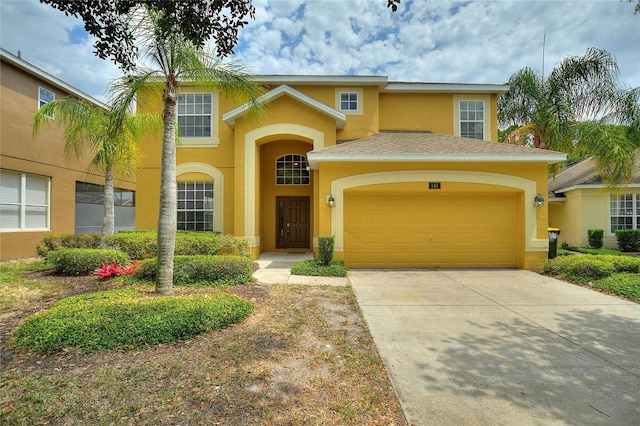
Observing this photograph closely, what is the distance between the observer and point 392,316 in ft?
18.6

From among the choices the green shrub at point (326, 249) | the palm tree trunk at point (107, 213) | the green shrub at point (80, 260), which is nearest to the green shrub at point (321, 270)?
the green shrub at point (326, 249)

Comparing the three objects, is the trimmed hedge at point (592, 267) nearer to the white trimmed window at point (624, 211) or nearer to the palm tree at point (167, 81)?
the white trimmed window at point (624, 211)

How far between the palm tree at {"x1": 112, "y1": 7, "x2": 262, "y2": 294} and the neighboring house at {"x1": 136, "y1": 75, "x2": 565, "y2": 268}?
13.7 feet

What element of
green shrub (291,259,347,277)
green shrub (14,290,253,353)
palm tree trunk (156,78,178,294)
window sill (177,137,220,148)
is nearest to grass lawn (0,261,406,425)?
green shrub (14,290,253,353)

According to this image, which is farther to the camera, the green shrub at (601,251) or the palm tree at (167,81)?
the green shrub at (601,251)

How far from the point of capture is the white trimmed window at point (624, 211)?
608 inches

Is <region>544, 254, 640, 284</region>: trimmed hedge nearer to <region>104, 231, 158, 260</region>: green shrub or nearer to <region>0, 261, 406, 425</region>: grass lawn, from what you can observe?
<region>0, 261, 406, 425</region>: grass lawn

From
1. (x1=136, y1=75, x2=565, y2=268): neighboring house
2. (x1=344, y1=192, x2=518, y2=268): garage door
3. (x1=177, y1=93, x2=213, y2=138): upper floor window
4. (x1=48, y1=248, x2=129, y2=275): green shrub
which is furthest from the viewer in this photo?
(x1=177, y1=93, x2=213, y2=138): upper floor window

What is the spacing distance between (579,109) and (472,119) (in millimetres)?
5077

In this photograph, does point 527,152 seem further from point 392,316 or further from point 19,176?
point 19,176

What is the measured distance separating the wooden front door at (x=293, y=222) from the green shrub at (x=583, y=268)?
8943 mm

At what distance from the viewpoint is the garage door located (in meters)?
10.4

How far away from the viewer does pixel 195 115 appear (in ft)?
43.2

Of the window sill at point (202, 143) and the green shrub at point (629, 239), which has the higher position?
the window sill at point (202, 143)
